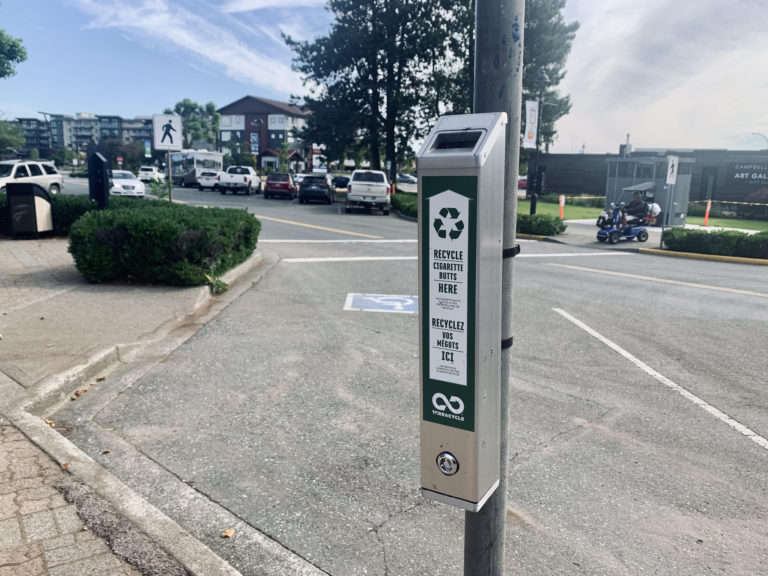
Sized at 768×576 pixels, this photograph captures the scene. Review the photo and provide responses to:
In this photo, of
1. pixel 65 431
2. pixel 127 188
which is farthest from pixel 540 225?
pixel 127 188

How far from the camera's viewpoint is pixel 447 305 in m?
2.05

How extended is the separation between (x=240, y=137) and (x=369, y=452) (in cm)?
10641

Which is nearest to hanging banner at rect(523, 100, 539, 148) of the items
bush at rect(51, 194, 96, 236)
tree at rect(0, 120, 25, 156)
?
bush at rect(51, 194, 96, 236)

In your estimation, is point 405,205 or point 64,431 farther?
point 405,205

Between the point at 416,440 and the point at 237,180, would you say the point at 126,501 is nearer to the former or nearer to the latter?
the point at 416,440

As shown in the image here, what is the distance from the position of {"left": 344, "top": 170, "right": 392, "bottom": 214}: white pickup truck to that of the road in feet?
61.9

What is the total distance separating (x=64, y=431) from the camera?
4.69 m

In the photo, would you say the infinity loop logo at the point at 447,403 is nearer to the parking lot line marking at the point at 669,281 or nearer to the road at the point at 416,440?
the road at the point at 416,440

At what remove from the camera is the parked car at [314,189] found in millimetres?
32438

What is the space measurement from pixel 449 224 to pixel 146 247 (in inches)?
319

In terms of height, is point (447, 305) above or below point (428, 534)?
above

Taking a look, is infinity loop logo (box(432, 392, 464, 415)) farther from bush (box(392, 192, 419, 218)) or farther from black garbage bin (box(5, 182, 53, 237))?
bush (box(392, 192, 419, 218))

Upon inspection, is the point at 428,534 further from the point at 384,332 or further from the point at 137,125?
the point at 137,125

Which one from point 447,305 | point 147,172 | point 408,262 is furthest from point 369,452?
point 147,172
